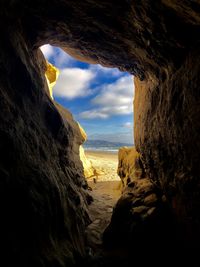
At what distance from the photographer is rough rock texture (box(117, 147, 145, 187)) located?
10023 millimetres

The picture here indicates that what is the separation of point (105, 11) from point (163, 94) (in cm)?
272

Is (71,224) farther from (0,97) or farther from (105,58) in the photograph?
(105,58)

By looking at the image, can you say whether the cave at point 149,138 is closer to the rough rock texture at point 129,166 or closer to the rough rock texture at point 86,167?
the rough rock texture at point 129,166

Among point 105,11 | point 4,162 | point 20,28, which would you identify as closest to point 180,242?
point 4,162

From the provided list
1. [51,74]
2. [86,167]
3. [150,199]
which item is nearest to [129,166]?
[150,199]

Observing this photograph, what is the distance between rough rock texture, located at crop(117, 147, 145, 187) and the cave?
9.06ft

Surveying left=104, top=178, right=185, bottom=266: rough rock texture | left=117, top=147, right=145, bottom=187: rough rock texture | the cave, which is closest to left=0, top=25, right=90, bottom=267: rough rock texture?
the cave

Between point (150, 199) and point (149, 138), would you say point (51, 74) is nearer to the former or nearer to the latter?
point (149, 138)

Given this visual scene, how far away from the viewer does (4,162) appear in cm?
371

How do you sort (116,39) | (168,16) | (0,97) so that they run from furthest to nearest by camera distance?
(116,39), (0,97), (168,16)

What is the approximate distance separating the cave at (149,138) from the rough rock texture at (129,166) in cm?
276

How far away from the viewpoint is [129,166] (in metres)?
11.8

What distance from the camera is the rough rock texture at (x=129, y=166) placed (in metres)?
10.0

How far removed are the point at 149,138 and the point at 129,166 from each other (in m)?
4.92
